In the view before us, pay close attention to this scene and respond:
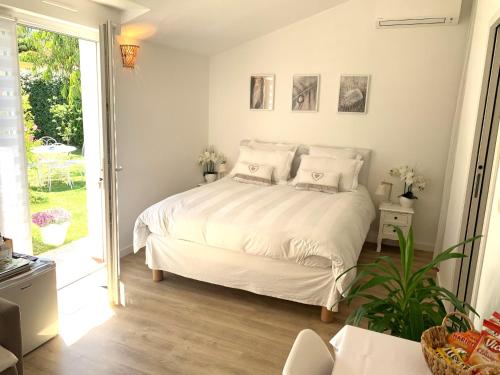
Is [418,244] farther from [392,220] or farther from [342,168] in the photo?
[342,168]

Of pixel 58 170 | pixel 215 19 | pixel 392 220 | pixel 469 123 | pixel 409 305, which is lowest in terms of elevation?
pixel 392 220

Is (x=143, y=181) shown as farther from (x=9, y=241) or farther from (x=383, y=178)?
(x=383, y=178)

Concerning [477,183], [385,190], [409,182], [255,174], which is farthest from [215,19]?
[477,183]

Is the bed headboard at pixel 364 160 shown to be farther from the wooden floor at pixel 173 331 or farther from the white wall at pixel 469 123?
the wooden floor at pixel 173 331

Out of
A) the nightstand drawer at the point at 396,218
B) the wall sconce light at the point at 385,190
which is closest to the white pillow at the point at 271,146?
the wall sconce light at the point at 385,190

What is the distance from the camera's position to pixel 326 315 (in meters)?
2.69

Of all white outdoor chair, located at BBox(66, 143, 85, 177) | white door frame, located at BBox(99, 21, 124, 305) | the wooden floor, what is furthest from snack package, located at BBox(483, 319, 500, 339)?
white outdoor chair, located at BBox(66, 143, 85, 177)

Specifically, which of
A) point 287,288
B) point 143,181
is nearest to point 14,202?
point 143,181

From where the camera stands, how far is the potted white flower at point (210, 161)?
4879 mm

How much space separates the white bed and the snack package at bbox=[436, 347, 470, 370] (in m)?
1.40

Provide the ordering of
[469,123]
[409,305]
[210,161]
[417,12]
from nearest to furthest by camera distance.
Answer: [409,305], [469,123], [417,12], [210,161]

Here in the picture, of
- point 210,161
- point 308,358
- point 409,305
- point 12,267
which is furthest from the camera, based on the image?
point 210,161

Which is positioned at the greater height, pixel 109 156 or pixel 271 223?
pixel 109 156

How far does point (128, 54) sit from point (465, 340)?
3.33m
